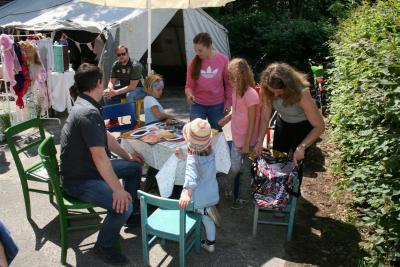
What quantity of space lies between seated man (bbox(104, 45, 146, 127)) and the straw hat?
298 centimetres

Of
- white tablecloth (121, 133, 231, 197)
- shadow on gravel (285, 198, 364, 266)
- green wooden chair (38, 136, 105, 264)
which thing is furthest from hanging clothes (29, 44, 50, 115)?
shadow on gravel (285, 198, 364, 266)

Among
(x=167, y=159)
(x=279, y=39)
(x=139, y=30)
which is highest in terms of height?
(x=139, y=30)

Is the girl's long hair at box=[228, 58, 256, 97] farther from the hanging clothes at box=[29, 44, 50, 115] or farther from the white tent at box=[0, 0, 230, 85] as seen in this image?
the white tent at box=[0, 0, 230, 85]

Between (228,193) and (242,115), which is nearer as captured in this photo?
(242,115)

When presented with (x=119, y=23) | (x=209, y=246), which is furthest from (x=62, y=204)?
(x=119, y=23)

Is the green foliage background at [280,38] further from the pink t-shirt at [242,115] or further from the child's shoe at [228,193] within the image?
the pink t-shirt at [242,115]

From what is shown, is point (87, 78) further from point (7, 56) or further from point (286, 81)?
point (7, 56)

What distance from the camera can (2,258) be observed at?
2.16 metres

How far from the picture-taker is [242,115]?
159 inches

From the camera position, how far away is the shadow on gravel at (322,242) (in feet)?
11.4

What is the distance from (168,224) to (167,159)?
733 millimetres

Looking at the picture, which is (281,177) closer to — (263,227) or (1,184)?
(263,227)

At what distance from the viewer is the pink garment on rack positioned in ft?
20.0

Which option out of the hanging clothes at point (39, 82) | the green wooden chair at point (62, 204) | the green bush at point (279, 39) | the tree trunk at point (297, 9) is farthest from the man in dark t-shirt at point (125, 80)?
the tree trunk at point (297, 9)
